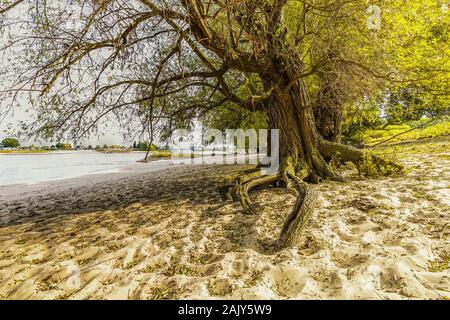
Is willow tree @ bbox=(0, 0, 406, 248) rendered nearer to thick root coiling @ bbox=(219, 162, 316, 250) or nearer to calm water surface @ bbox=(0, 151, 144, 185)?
thick root coiling @ bbox=(219, 162, 316, 250)

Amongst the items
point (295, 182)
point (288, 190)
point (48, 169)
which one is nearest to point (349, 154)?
point (295, 182)

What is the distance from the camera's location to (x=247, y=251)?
12.1 ft

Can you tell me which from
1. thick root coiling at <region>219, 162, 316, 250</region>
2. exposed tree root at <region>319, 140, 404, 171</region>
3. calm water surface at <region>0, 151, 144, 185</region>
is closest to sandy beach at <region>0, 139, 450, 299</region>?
thick root coiling at <region>219, 162, 316, 250</region>

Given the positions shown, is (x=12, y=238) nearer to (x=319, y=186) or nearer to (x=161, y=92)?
(x=161, y=92)

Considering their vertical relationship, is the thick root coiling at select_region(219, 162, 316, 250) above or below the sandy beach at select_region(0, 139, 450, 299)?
above

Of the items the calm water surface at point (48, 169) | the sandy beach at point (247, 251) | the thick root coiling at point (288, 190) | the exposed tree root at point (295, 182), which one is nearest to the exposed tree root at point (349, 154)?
the exposed tree root at point (295, 182)

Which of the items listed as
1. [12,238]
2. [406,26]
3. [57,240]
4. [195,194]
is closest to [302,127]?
[195,194]

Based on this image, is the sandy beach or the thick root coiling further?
the thick root coiling

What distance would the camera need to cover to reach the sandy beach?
2.85m

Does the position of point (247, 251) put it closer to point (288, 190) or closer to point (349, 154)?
point (288, 190)

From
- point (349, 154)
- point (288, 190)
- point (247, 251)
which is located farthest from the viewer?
point (349, 154)

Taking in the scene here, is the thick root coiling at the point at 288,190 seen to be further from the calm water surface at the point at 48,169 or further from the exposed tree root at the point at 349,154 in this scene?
the calm water surface at the point at 48,169

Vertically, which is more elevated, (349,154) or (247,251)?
(349,154)
